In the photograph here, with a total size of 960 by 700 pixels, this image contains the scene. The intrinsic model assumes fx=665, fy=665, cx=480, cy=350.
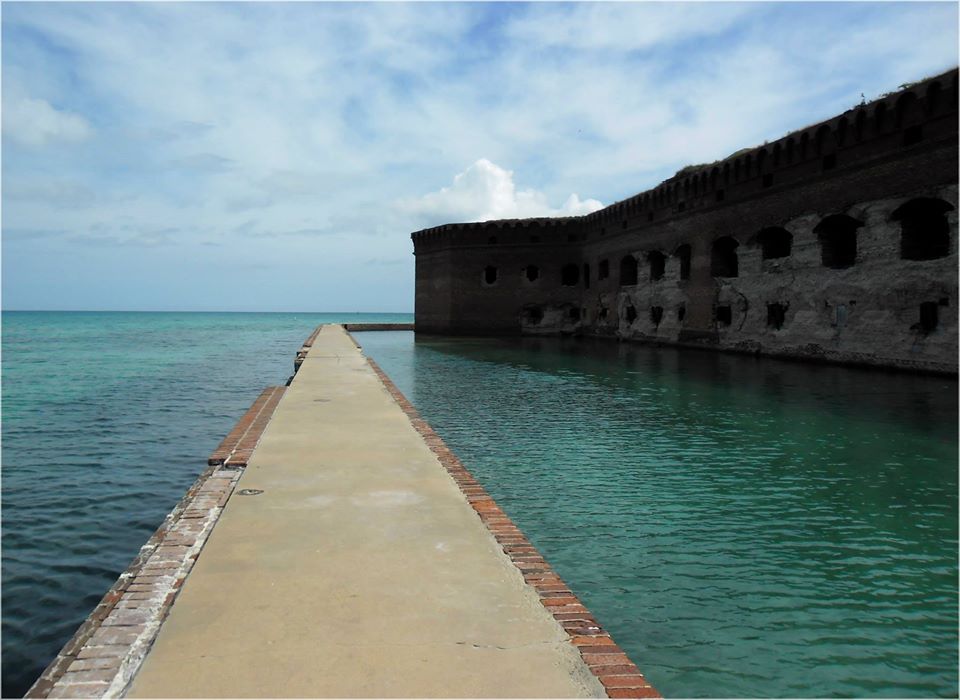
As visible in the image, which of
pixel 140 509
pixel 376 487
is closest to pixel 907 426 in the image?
pixel 376 487

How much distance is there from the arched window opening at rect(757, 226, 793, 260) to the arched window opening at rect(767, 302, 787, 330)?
66.2 inches

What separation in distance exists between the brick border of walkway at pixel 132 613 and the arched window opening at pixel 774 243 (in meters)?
20.3

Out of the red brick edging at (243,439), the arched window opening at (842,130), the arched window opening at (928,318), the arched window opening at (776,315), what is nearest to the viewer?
the red brick edging at (243,439)

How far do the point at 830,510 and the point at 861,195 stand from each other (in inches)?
564

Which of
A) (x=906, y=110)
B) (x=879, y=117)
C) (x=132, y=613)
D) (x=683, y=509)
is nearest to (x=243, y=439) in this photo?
(x=132, y=613)

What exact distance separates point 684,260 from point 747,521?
22.1 m

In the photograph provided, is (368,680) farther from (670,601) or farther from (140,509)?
(140,509)

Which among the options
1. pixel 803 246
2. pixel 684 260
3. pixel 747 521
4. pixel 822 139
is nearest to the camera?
pixel 747 521

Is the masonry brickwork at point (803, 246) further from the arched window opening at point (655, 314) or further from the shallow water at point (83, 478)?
the shallow water at point (83, 478)

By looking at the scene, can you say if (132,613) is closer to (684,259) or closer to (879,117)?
(879,117)

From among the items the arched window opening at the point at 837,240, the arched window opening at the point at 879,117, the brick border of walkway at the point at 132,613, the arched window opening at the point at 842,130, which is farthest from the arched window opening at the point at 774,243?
the brick border of walkway at the point at 132,613

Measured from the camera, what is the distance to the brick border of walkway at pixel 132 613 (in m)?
2.32

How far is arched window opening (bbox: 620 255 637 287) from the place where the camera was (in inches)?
1225

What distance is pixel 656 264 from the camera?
94.2 ft
